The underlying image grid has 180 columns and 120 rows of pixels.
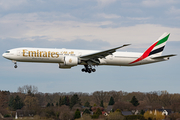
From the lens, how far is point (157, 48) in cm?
5459

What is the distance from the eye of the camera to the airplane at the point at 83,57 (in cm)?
4544

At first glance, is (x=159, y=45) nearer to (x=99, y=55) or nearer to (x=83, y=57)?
(x=99, y=55)

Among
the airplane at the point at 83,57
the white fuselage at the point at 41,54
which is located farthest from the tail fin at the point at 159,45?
the white fuselage at the point at 41,54

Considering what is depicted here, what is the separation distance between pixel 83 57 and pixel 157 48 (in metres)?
17.0

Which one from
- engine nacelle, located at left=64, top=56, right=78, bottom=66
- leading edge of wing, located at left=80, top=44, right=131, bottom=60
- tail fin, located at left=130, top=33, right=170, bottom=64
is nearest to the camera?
leading edge of wing, located at left=80, top=44, right=131, bottom=60

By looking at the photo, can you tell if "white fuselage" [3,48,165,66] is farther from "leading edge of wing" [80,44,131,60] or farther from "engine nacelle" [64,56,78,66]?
"leading edge of wing" [80,44,131,60]

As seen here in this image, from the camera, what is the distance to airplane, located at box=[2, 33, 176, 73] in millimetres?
45438

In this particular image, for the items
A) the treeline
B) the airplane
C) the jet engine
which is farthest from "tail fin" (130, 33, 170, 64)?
the treeline

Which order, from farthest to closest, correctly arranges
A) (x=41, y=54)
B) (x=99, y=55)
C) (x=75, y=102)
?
(x=75, y=102) < (x=99, y=55) < (x=41, y=54)

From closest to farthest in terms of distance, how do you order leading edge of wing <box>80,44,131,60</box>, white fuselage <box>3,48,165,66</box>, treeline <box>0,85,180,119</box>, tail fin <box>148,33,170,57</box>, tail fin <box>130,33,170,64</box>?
leading edge of wing <box>80,44,131,60</box>, white fuselage <box>3,48,165,66</box>, tail fin <box>130,33,170,64</box>, tail fin <box>148,33,170,57</box>, treeline <box>0,85,180,119</box>

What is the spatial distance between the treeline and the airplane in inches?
2296

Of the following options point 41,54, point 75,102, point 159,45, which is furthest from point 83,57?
point 75,102

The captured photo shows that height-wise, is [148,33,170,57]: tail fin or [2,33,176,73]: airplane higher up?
[148,33,170,57]: tail fin

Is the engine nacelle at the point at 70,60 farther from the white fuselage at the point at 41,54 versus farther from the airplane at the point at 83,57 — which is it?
the white fuselage at the point at 41,54
